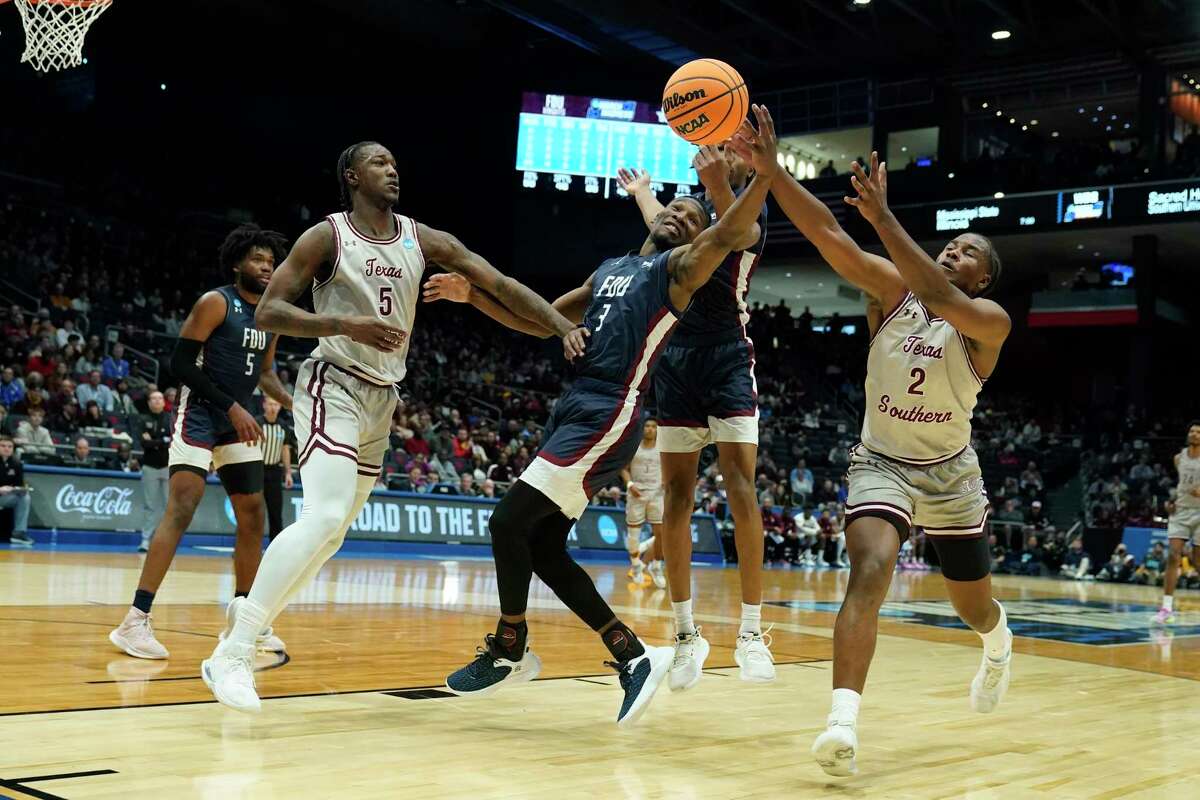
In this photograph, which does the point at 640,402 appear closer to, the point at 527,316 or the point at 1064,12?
the point at 527,316

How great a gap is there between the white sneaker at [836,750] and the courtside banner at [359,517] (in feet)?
43.0

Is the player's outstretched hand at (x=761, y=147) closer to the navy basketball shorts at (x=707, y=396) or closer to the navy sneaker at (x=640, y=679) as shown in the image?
the navy basketball shorts at (x=707, y=396)

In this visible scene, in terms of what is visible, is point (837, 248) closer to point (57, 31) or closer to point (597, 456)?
point (597, 456)

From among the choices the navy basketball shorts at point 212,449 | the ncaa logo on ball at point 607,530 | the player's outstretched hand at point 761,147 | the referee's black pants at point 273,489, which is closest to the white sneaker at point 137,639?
the navy basketball shorts at point 212,449

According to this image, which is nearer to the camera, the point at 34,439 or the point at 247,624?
the point at 247,624

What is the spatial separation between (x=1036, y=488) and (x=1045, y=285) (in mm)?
9858

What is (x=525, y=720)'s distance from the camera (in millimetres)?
4859

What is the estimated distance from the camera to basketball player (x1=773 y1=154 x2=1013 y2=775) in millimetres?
4496

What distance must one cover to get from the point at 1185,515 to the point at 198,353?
11.0 m

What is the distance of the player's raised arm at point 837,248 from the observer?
4645 mm

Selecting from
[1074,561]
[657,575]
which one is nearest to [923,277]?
[657,575]

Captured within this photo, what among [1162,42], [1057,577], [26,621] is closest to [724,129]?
[26,621]

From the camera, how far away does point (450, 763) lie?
12.8ft

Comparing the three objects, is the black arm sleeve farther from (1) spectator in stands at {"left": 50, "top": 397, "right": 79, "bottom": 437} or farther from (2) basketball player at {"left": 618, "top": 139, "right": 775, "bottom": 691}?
(1) spectator in stands at {"left": 50, "top": 397, "right": 79, "bottom": 437}
